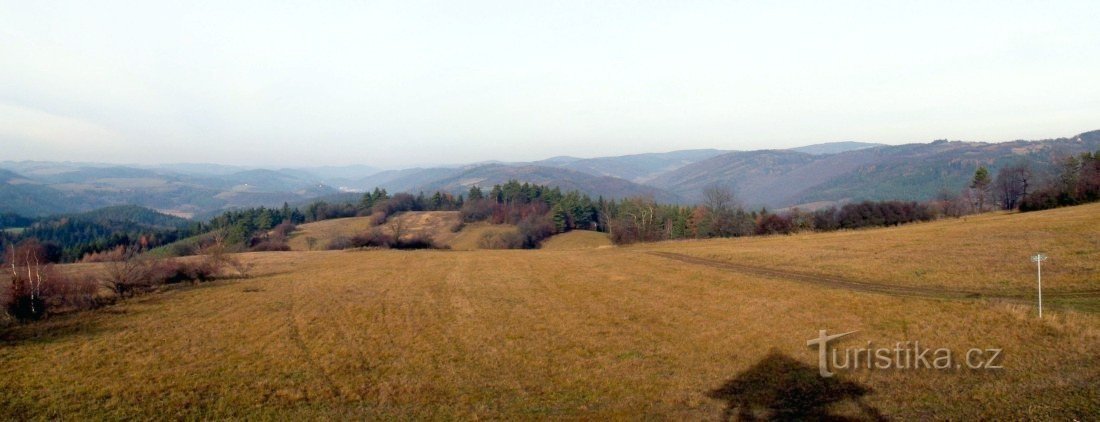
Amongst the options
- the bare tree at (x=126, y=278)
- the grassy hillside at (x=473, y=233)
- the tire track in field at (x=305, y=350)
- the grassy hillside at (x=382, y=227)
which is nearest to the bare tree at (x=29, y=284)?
the bare tree at (x=126, y=278)

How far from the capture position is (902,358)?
13.8 m

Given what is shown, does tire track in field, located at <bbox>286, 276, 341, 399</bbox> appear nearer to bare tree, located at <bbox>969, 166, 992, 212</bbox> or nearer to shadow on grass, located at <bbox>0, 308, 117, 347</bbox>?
shadow on grass, located at <bbox>0, 308, 117, 347</bbox>

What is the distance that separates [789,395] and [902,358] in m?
4.37

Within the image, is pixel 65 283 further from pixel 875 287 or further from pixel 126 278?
pixel 875 287

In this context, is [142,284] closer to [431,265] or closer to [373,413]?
[431,265]

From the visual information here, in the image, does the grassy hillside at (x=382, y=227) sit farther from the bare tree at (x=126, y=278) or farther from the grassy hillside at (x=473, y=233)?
the bare tree at (x=126, y=278)

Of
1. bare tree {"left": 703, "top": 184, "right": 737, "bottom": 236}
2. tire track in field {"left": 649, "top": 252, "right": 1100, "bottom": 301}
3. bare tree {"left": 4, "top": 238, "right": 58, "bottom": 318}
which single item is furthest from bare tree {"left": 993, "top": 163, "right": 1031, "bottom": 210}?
bare tree {"left": 4, "top": 238, "right": 58, "bottom": 318}

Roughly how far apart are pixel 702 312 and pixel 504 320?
26.7 ft

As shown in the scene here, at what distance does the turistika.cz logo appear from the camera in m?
Result: 13.1

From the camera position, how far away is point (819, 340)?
15688 millimetres

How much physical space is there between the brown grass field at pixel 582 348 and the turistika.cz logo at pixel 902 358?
377 millimetres

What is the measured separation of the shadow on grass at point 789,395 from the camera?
35.3ft

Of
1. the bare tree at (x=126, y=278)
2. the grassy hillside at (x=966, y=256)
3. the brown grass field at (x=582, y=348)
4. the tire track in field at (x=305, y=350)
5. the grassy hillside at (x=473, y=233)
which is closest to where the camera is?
the brown grass field at (x=582, y=348)

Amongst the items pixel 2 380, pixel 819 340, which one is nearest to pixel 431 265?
pixel 2 380
